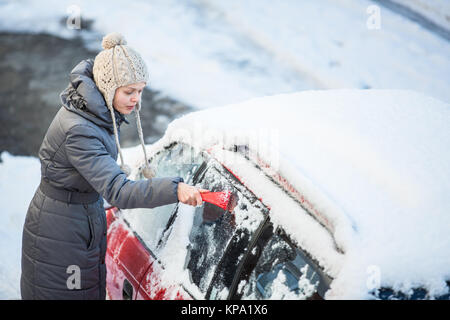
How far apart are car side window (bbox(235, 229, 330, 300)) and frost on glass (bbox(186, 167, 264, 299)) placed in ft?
0.32

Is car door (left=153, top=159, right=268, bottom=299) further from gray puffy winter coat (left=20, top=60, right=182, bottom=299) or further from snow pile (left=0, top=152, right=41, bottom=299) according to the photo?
snow pile (left=0, top=152, right=41, bottom=299)

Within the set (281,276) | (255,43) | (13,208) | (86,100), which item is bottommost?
(13,208)

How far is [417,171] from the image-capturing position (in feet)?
6.50

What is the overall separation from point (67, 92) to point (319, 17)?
24.3 feet

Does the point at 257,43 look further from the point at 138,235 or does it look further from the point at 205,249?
the point at 205,249

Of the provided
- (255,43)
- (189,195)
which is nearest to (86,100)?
(189,195)

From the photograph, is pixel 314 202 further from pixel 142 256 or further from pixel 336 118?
pixel 142 256

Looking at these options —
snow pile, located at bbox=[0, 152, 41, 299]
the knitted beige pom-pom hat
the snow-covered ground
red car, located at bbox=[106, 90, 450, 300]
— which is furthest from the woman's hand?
the snow-covered ground

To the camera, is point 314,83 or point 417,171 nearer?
point 417,171

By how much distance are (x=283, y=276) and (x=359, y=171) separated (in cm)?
56

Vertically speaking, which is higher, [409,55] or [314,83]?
[409,55]

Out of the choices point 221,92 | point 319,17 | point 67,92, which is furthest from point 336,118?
point 319,17

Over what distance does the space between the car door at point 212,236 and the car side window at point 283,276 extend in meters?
0.10

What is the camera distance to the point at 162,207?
262 cm
